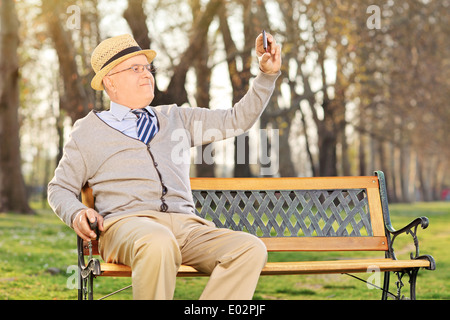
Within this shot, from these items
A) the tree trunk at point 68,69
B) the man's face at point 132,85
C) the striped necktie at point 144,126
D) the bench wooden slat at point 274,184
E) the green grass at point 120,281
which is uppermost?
the tree trunk at point 68,69

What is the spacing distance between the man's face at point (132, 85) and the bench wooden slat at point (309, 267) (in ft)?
3.31

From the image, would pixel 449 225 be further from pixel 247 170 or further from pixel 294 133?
pixel 294 133

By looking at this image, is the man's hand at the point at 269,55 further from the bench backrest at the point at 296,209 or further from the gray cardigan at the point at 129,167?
the bench backrest at the point at 296,209

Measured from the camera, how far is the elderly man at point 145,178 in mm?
3615

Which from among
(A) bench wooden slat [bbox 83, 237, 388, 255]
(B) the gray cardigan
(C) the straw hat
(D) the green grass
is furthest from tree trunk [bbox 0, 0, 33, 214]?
(B) the gray cardigan

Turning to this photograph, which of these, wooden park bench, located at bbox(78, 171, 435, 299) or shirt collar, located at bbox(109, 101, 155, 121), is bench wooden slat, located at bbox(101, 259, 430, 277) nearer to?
wooden park bench, located at bbox(78, 171, 435, 299)

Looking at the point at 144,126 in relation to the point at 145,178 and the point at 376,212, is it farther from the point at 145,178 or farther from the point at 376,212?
the point at 376,212

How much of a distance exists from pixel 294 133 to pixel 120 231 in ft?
108

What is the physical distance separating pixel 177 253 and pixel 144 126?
100 centimetres

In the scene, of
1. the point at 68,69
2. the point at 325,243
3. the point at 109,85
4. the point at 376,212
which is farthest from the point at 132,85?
the point at 68,69

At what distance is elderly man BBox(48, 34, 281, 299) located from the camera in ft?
11.9

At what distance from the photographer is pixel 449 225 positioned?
1991 centimetres

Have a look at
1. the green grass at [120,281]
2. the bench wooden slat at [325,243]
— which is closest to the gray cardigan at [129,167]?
the bench wooden slat at [325,243]

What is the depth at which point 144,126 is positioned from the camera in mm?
4270
